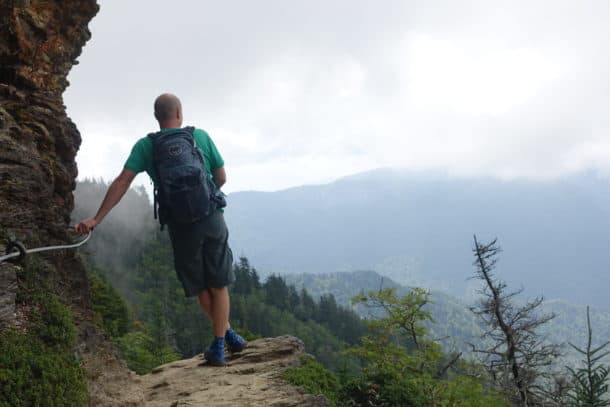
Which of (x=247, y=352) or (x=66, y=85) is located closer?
(x=247, y=352)

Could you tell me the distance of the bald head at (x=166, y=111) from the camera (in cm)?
509

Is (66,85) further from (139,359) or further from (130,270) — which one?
(130,270)

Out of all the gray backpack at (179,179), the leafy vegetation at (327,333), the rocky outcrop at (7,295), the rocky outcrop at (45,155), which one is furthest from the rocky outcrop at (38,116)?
the leafy vegetation at (327,333)

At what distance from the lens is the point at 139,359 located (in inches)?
1232

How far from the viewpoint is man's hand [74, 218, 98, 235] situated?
4.39 m

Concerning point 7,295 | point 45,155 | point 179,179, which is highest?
point 45,155

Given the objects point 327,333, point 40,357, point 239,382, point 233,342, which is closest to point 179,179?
point 40,357

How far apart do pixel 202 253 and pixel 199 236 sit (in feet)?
0.88

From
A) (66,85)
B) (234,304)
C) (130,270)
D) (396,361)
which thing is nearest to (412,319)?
(396,361)

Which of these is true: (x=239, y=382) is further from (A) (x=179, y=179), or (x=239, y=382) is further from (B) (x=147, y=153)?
(B) (x=147, y=153)

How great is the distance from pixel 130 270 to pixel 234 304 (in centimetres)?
3534

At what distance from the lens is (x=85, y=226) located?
449cm

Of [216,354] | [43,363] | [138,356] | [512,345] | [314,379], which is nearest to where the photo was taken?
[43,363]

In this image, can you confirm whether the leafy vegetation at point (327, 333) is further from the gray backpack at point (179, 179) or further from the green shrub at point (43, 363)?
the green shrub at point (43, 363)
